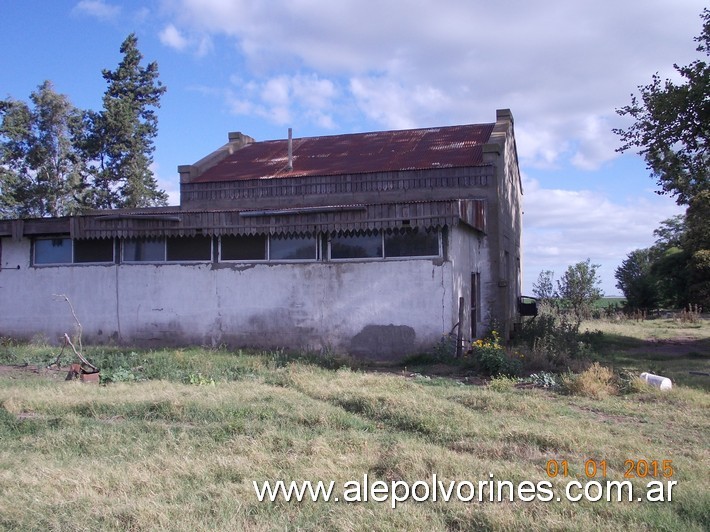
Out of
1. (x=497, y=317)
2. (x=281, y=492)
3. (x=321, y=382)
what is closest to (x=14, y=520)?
(x=281, y=492)

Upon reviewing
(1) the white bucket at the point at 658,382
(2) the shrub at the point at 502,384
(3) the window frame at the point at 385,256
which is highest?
(3) the window frame at the point at 385,256

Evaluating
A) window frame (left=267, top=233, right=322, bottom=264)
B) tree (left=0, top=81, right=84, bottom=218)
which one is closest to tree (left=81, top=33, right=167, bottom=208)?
tree (left=0, top=81, right=84, bottom=218)

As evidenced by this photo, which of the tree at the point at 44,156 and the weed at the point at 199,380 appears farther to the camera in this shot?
the tree at the point at 44,156

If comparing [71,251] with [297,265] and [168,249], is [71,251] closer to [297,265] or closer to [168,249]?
[168,249]

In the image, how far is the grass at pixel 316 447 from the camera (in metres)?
4.64

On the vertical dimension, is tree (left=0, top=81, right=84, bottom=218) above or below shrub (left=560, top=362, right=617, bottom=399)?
above

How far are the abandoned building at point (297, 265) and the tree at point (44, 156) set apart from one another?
23105mm

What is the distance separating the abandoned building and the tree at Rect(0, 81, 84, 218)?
2311 centimetres

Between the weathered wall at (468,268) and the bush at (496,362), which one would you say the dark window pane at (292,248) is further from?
the bush at (496,362)

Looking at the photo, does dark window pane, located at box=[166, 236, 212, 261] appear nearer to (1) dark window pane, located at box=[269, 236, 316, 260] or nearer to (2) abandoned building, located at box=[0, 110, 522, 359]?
(2) abandoned building, located at box=[0, 110, 522, 359]

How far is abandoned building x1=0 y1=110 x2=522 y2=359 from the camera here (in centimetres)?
1394

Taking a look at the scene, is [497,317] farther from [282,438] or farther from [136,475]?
[136,475]

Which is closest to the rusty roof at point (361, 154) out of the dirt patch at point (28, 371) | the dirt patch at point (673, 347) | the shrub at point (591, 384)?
the dirt patch at point (673, 347)

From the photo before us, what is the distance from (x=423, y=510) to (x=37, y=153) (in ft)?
133
